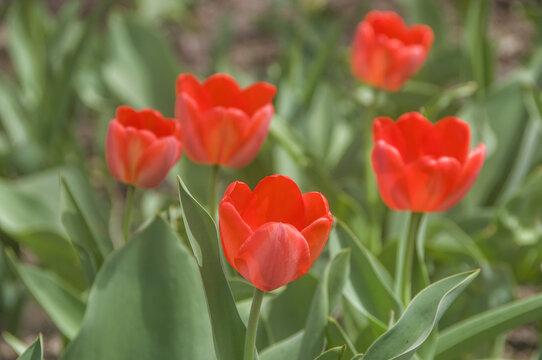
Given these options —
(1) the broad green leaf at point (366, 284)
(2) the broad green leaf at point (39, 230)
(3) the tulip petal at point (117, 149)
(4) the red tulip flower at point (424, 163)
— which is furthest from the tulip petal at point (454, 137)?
(2) the broad green leaf at point (39, 230)

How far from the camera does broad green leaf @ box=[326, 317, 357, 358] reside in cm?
87

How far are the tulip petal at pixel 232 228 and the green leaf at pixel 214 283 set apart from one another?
0.10 feet

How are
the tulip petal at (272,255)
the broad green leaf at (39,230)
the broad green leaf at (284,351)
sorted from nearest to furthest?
the tulip petal at (272,255) < the broad green leaf at (284,351) < the broad green leaf at (39,230)

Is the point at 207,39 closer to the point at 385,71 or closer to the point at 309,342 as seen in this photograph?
the point at 385,71

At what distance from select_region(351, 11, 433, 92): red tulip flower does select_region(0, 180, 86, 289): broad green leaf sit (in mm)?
597

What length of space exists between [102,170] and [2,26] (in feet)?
3.54

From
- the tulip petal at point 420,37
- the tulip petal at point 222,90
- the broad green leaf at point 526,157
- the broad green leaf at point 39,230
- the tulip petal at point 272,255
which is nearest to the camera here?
the tulip petal at point 272,255

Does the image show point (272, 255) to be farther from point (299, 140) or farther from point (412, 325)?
point (299, 140)

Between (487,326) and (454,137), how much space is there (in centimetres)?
23

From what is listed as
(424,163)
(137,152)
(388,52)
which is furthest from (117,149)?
(388,52)

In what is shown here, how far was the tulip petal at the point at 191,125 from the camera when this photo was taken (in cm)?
92

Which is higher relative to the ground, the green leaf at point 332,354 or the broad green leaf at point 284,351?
the green leaf at point 332,354

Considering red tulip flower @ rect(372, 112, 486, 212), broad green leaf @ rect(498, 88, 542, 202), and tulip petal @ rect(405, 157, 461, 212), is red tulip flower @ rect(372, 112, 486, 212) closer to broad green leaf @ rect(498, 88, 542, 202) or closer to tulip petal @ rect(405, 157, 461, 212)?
tulip petal @ rect(405, 157, 461, 212)

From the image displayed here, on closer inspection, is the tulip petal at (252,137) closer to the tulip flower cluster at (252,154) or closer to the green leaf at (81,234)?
the tulip flower cluster at (252,154)
